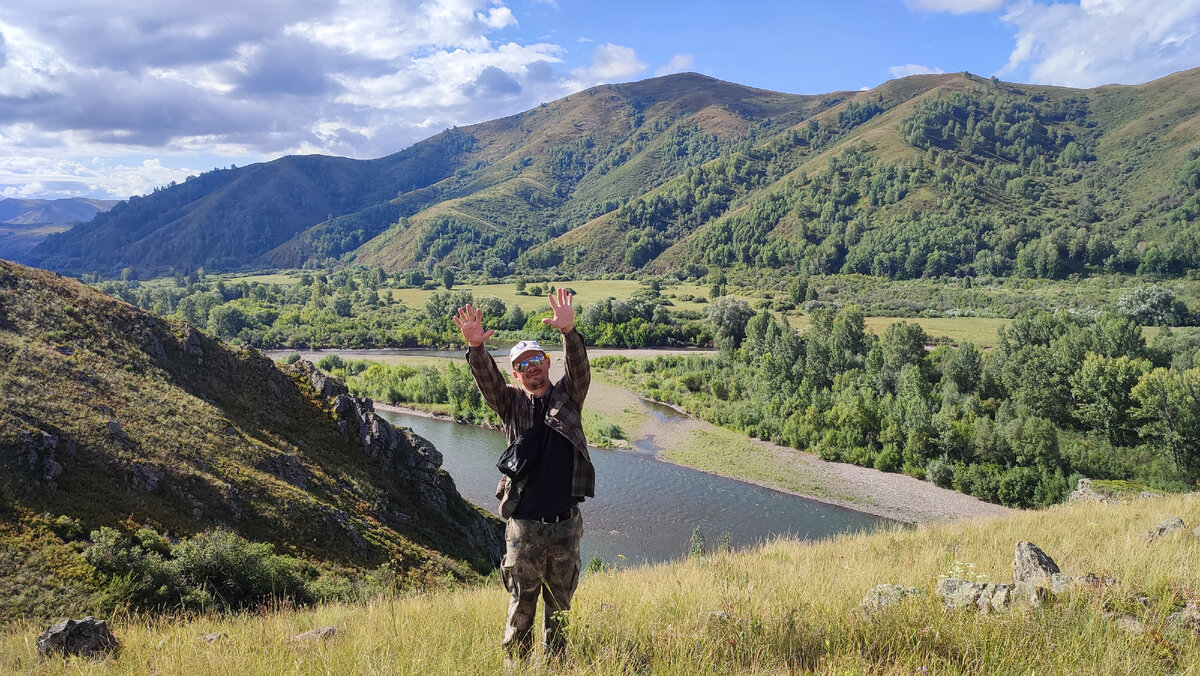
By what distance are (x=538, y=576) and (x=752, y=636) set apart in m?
1.62

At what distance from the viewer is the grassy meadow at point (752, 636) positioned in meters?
3.93

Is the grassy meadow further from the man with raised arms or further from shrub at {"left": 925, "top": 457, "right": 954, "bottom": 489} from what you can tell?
shrub at {"left": 925, "top": 457, "right": 954, "bottom": 489}

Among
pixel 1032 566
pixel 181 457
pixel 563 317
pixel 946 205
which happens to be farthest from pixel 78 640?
pixel 946 205

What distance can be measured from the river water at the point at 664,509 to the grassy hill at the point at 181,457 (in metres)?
6.81

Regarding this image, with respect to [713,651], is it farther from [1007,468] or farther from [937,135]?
[937,135]

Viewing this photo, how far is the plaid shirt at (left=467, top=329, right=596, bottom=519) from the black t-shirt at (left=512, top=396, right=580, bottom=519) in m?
0.05

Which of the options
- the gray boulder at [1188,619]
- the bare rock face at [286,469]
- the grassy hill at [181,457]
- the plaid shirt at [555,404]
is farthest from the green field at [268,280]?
the gray boulder at [1188,619]

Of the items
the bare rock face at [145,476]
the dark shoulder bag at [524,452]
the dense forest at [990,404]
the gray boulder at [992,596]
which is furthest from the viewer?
the dense forest at [990,404]

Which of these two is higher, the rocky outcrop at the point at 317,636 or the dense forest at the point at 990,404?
the rocky outcrop at the point at 317,636

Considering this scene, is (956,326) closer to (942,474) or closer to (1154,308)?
(1154,308)

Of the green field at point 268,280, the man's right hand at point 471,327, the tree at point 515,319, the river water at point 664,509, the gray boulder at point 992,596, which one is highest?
the green field at point 268,280

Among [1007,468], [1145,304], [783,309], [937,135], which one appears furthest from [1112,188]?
[1007,468]

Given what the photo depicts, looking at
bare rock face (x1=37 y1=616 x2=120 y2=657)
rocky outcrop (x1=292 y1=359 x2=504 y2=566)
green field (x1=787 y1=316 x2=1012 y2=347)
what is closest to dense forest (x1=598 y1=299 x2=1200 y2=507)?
green field (x1=787 y1=316 x2=1012 y2=347)

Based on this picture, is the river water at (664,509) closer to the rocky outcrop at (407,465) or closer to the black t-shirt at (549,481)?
the rocky outcrop at (407,465)
